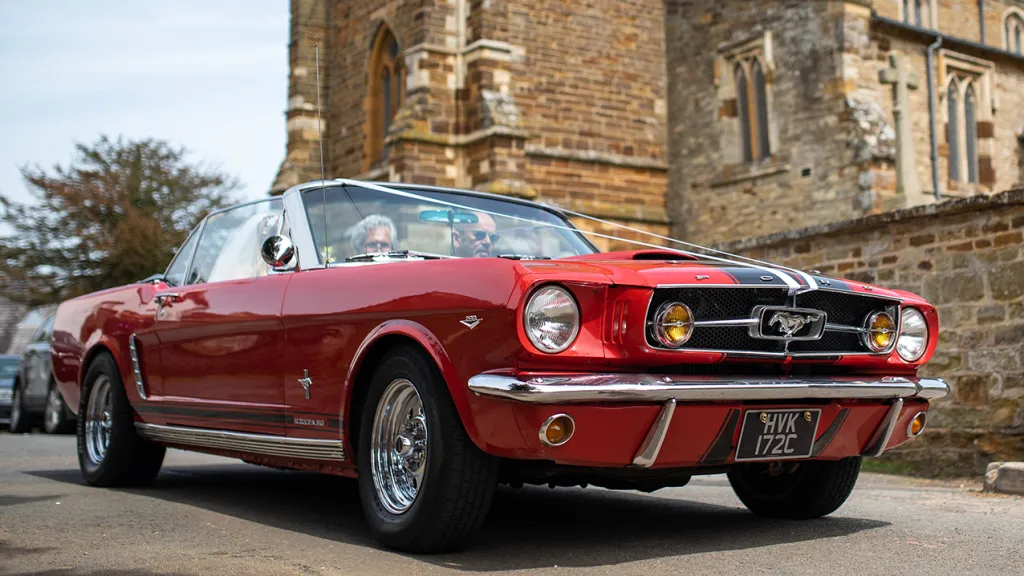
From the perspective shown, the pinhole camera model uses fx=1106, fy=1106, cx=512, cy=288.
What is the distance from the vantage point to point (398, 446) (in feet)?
14.2

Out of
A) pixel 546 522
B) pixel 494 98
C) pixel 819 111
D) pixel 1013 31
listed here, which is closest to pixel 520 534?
pixel 546 522

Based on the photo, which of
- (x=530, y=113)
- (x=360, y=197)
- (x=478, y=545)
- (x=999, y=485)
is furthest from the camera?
(x=530, y=113)

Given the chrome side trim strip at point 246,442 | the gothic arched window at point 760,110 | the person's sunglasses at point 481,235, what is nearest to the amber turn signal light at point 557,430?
the chrome side trim strip at point 246,442

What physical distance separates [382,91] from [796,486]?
19.6 m

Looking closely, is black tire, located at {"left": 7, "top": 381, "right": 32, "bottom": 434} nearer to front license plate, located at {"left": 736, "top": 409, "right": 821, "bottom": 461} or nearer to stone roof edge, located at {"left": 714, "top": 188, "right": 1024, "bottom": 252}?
stone roof edge, located at {"left": 714, "top": 188, "right": 1024, "bottom": 252}

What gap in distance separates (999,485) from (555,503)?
9.20ft

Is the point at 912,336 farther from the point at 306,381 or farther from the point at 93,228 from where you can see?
the point at 93,228

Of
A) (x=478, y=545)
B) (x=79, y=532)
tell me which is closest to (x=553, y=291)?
(x=478, y=545)

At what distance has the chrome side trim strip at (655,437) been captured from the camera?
383 cm

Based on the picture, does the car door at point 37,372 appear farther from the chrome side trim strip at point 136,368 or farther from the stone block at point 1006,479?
the stone block at point 1006,479

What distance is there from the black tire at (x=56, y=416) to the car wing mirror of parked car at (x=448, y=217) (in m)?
11.0

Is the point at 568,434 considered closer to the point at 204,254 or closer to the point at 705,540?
the point at 705,540

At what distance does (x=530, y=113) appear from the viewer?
2117cm

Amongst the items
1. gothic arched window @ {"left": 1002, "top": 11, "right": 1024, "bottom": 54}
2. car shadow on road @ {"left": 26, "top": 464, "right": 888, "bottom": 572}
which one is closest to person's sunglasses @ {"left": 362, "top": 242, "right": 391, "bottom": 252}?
car shadow on road @ {"left": 26, "top": 464, "right": 888, "bottom": 572}
